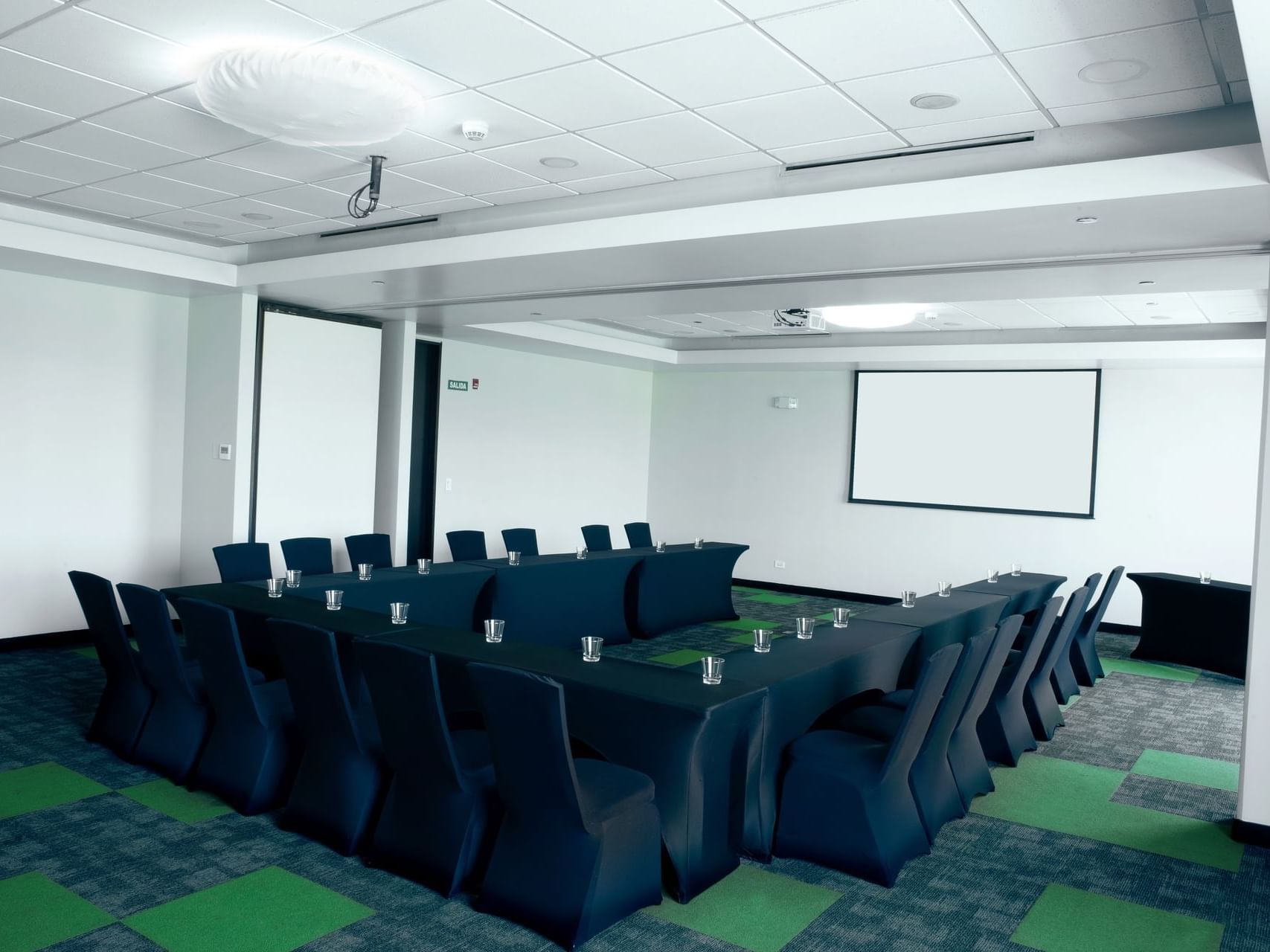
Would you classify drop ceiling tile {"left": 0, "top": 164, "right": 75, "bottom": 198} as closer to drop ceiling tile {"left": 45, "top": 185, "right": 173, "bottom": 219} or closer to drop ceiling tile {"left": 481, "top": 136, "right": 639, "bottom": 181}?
drop ceiling tile {"left": 45, "top": 185, "right": 173, "bottom": 219}

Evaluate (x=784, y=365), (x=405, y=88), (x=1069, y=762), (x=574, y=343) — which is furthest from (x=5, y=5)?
(x=784, y=365)

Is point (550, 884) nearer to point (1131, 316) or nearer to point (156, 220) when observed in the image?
point (156, 220)

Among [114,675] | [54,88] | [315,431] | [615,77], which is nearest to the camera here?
[615,77]

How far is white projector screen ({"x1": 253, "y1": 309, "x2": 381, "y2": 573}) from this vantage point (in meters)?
7.89

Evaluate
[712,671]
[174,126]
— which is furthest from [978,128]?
[174,126]

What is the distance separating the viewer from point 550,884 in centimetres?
317

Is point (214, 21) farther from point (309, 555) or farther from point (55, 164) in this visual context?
point (309, 555)

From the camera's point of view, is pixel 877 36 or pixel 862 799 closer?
pixel 877 36

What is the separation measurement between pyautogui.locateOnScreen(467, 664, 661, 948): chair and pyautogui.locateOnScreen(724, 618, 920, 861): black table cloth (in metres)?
0.58

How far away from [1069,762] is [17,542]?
7.36 metres

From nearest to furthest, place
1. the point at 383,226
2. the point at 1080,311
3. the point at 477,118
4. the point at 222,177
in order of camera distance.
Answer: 1. the point at 477,118
2. the point at 222,177
3. the point at 383,226
4. the point at 1080,311

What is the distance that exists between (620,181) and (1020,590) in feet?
13.6

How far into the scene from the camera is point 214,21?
11.1ft

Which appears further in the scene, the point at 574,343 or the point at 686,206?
the point at 574,343
